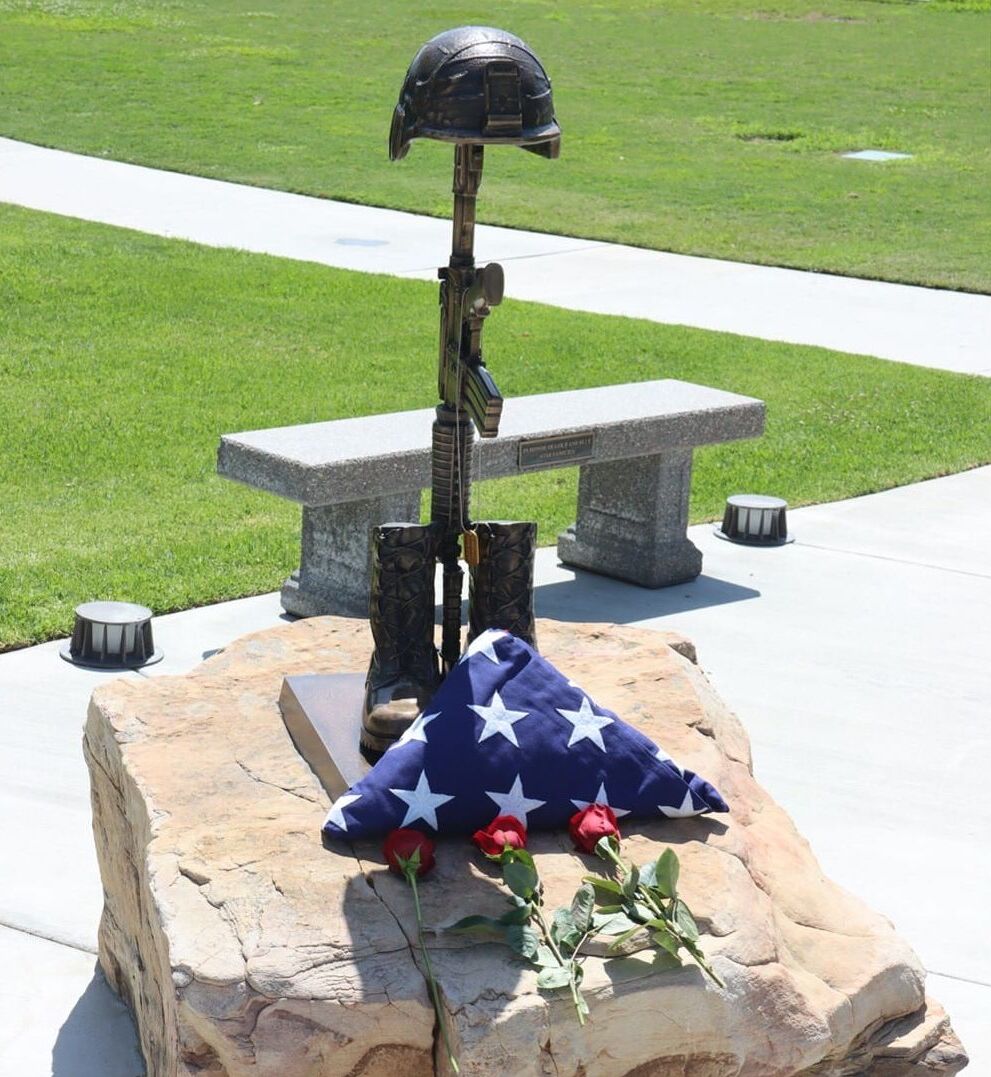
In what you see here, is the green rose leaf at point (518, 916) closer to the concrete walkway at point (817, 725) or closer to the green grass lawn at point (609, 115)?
the concrete walkway at point (817, 725)

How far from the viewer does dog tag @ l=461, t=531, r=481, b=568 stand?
378 cm

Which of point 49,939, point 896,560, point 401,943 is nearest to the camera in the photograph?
point 401,943

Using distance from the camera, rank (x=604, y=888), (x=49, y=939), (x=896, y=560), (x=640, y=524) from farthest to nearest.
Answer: (x=896, y=560) → (x=640, y=524) → (x=49, y=939) → (x=604, y=888)

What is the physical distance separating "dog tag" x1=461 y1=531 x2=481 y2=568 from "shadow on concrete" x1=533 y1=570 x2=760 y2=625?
2.66 metres

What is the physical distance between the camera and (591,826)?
3498 mm

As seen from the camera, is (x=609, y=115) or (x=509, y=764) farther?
(x=609, y=115)

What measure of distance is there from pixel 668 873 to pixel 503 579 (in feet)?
2.76

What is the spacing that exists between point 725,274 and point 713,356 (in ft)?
8.87

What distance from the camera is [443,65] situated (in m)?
3.50

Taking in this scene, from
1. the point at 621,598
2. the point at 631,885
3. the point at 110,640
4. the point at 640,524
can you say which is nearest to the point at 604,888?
the point at 631,885

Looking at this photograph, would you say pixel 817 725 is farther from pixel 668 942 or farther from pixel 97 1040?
pixel 97 1040

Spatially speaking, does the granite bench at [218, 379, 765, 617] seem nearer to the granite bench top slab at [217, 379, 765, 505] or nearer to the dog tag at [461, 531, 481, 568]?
the granite bench top slab at [217, 379, 765, 505]

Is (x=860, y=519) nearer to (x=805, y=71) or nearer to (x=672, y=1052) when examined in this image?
(x=672, y=1052)

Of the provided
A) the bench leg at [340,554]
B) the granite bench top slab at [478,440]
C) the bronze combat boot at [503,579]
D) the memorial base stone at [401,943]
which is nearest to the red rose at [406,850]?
the memorial base stone at [401,943]
